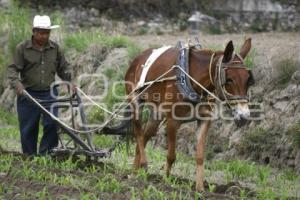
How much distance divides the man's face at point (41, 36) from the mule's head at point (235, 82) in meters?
2.63

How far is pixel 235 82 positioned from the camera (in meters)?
7.86

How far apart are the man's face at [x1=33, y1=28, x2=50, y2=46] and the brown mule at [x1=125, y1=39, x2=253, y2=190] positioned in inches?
47.4

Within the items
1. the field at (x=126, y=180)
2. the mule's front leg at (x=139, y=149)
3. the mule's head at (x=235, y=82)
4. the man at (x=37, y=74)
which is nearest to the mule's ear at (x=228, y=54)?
the mule's head at (x=235, y=82)

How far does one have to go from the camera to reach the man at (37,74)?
9.59 metres

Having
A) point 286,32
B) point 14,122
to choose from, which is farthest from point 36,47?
point 286,32

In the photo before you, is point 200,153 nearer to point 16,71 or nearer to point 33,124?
point 33,124

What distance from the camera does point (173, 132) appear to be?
8.59 m

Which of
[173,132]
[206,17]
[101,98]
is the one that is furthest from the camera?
[206,17]

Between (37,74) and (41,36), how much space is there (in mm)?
516

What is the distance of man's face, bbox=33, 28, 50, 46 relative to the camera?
9555mm

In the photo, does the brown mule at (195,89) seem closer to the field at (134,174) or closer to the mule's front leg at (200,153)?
the mule's front leg at (200,153)

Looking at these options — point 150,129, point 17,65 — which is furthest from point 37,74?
point 150,129

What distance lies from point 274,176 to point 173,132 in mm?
1921

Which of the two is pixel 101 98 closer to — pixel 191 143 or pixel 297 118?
pixel 191 143
